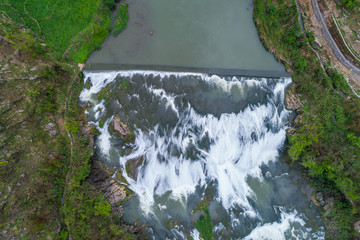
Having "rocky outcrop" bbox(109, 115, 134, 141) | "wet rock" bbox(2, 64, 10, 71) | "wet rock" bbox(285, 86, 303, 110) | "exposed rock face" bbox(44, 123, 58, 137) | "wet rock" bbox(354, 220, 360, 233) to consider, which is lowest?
"wet rock" bbox(354, 220, 360, 233)

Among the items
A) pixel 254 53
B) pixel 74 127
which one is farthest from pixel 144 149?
pixel 254 53

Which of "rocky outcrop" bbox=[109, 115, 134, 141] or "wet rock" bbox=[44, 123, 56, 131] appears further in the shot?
"rocky outcrop" bbox=[109, 115, 134, 141]

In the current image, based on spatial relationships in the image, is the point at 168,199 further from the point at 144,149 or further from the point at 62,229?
the point at 62,229

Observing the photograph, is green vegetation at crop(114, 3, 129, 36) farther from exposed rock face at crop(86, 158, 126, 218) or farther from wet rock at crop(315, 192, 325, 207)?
wet rock at crop(315, 192, 325, 207)

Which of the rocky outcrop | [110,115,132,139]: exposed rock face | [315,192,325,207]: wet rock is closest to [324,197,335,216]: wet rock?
[315,192,325,207]: wet rock

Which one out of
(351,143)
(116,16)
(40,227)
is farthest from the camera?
(116,16)

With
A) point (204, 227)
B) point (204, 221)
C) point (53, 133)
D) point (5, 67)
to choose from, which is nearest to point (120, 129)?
point (53, 133)

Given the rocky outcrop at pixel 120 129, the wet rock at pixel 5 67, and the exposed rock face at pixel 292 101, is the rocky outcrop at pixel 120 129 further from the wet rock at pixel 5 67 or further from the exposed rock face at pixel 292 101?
the exposed rock face at pixel 292 101
